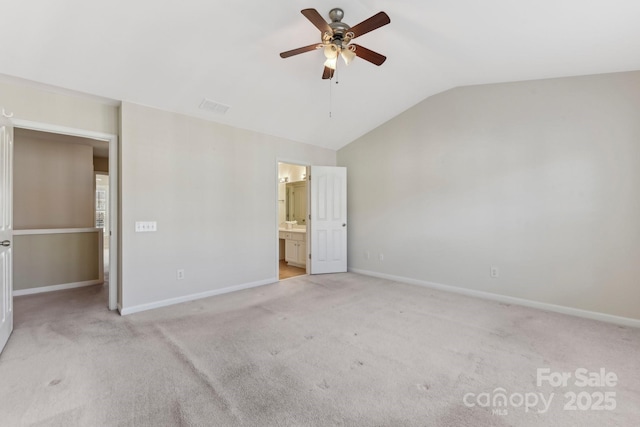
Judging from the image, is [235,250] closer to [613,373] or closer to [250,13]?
[250,13]

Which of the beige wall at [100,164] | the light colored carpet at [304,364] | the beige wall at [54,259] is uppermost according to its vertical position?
the beige wall at [100,164]

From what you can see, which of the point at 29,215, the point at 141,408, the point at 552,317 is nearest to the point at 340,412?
the point at 141,408

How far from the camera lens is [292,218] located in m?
7.19

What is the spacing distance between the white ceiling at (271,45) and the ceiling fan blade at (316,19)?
0.42 m

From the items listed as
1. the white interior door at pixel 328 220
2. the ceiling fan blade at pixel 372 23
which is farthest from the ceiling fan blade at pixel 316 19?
the white interior door at pixel 328 220

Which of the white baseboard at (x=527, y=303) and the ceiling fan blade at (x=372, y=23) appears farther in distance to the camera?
the white baseboard at (x=527, y=303)

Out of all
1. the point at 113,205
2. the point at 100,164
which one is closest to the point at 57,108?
the point at 113,205

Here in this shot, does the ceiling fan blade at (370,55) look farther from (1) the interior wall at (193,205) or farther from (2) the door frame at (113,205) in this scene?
(2) the door frame at (113,205)

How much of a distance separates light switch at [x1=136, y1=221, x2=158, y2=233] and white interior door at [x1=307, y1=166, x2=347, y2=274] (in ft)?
8.71

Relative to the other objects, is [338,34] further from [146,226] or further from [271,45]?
[146,226]

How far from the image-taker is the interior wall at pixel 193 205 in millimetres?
3387

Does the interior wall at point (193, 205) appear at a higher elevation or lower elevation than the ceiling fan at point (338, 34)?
lower

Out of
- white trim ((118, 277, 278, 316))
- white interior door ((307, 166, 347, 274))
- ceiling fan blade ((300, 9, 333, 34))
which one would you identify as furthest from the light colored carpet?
ceiling fan blade ((300, 9, 333, 34))

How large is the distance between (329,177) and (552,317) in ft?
12.8
